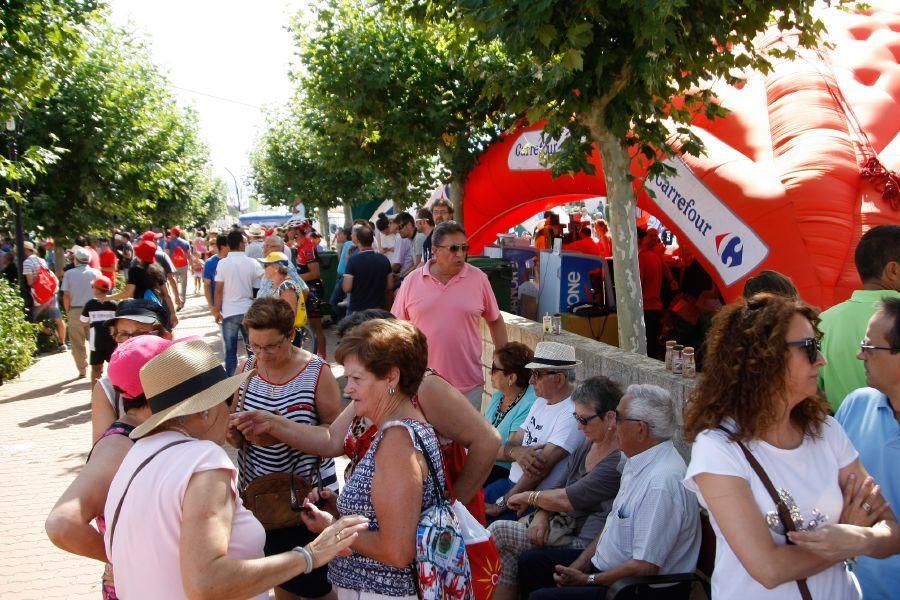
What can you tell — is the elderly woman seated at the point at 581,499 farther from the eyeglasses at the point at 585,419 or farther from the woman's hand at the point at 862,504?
the woman's hand at the point at 862,504

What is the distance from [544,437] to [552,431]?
0.08m

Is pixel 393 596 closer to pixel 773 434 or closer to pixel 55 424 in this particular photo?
pixel 773 434

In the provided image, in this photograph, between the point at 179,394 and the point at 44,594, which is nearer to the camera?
the point at 179,394

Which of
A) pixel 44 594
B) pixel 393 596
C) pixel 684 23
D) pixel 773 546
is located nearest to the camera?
pixel 773 546

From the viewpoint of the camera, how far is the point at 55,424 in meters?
9.23

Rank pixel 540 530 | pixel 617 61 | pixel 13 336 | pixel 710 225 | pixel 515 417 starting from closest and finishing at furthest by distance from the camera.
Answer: pixel 540 530 < pixel 515 417 < pixel 617 61 < pixel 710 225 < pixel 13 336

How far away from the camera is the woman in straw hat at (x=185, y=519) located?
6.96 feet

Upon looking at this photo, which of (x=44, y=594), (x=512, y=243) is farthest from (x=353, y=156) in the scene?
(x=44, y=594)

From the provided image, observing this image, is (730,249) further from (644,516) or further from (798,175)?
(644,516)

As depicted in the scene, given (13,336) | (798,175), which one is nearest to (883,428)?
(798,175)

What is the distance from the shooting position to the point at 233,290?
30.1ft

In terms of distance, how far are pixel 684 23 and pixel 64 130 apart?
1556cm

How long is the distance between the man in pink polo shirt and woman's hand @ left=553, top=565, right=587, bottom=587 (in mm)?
1963

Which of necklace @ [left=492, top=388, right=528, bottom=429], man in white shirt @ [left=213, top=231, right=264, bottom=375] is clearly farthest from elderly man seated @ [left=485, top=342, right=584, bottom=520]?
man in white shirt @ [left=213, top=231, right=264, bottom=375]
